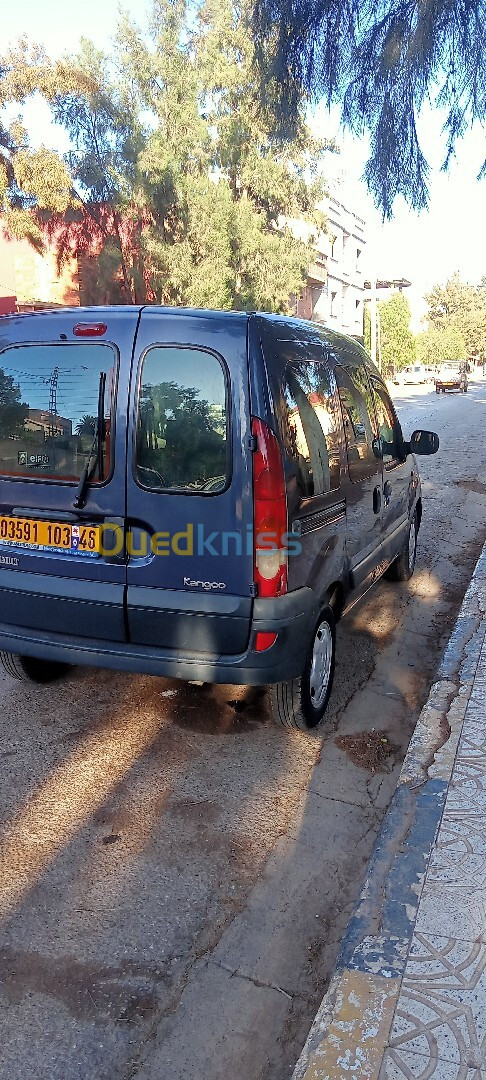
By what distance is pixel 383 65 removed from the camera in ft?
25.3

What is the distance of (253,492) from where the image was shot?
3.28m

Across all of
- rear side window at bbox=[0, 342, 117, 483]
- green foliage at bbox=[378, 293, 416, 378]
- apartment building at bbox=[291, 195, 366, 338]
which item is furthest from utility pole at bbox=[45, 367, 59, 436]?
green foliage at bbox=[378, 293, 416, 378]

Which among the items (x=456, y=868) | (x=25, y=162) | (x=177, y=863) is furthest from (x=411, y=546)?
(x=25, y=162)

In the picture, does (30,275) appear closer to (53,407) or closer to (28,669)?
(28,669)

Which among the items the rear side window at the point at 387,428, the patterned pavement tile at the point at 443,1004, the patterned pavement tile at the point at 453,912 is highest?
the rear side window at the point at 387,428

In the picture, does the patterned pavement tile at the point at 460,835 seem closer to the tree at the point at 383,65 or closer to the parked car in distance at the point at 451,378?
the tree at the point at 383,65

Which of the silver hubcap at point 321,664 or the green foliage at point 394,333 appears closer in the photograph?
the silver hubcap at point 321,664

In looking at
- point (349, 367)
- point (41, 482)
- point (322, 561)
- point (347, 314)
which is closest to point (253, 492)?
point (322, 561)

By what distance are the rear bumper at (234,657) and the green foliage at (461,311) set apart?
122 metres

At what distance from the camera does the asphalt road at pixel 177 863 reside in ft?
7.52

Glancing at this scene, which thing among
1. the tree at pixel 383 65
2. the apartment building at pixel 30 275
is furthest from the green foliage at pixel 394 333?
the tree at pixel 383 65

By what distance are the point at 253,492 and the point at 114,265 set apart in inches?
1004

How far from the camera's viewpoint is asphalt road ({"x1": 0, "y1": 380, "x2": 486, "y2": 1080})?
229cm

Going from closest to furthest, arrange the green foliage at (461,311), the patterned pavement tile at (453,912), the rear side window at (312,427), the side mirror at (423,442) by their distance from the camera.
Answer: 1. the patterned pavement tile at (453,912)
2. the rear side window at (312,427)
3. the side mirror at (423,442)
4. the green foliage at (461,311)
